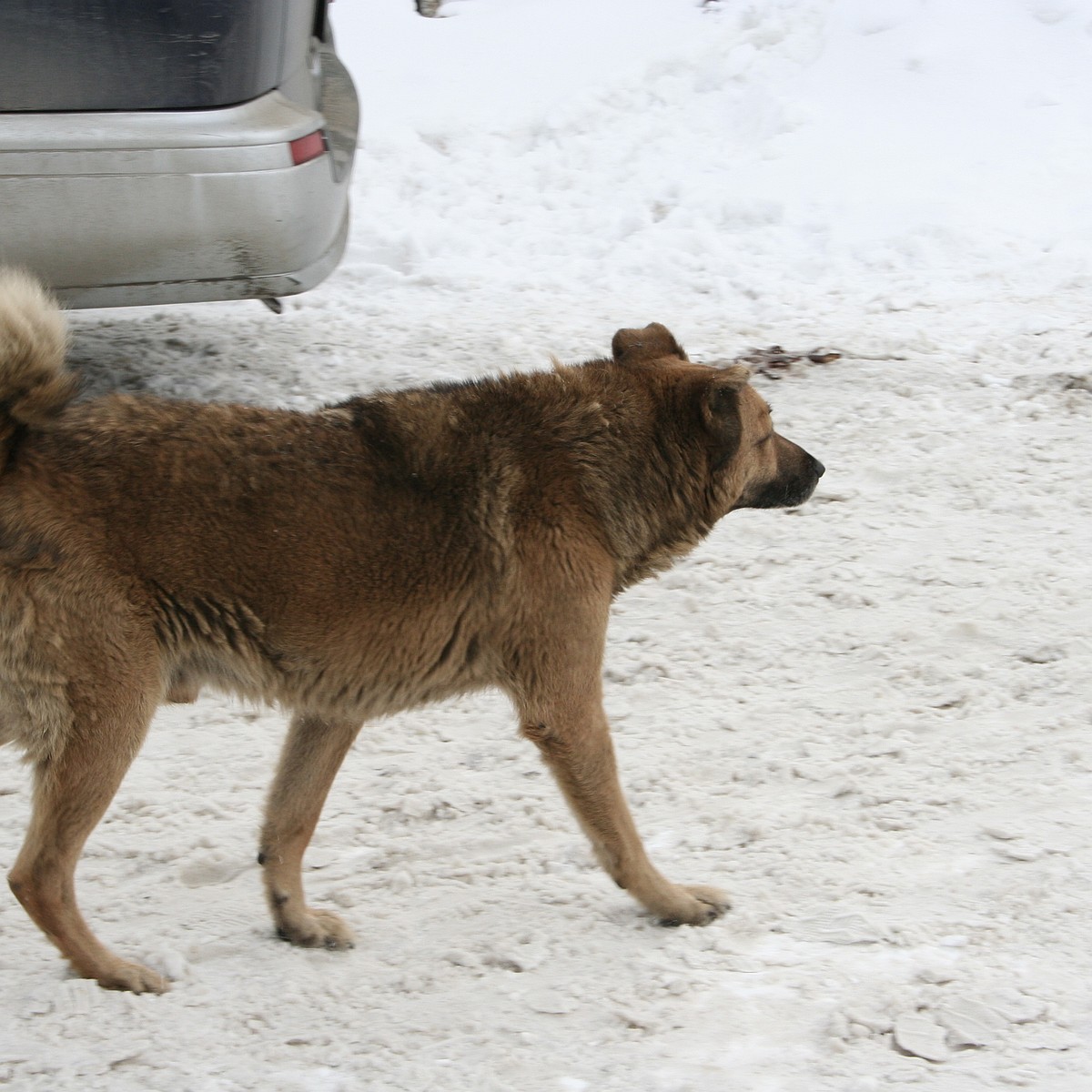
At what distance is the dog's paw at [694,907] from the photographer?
3.62 m

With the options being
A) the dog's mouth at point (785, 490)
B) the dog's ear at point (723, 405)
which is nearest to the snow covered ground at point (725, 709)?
the dog's mouth at point (785, 490)

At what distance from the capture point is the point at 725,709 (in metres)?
4.73

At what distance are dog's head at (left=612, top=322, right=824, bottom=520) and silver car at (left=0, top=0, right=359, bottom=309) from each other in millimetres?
2023

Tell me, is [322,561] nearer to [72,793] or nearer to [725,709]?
[72,793]

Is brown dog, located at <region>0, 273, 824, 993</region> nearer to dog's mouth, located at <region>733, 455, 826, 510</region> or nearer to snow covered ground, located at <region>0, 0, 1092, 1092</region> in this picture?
dog's mouth, located at <region>733, 455, 826, 510</region>

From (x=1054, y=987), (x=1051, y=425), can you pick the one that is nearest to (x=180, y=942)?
(x=1054, y=987)

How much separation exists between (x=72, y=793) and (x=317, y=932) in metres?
0.84

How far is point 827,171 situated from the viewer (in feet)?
32.1

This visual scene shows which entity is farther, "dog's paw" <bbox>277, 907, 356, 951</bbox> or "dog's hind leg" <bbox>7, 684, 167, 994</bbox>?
"dog's paw" <bbox>277, 907, 356, 951</bbox>

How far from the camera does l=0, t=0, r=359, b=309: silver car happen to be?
5.00 metres

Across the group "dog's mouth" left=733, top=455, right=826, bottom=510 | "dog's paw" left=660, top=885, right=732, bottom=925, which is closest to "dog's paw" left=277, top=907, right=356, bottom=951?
"dog's paw" left=660, top=885, right=732, bottom=925

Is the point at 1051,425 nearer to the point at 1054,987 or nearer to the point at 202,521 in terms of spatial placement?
the point at 1054,987

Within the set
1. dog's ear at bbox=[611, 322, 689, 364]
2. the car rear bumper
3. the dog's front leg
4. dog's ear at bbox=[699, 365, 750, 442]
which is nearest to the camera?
the dog's front leg

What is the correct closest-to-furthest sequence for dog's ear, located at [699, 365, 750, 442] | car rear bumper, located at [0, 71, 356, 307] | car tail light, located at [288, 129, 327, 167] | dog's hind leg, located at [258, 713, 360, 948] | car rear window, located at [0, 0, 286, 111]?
dog's hind leg, located at [258, 713, 360, 948] < dog's ear, located at [699, 365, 750, 442] < car rear window, located at [0, 0, 286, 111] < car rear bumper, located at [0, 71, 356, 307] < car tail light, located at [288, 129, 327, 167]
